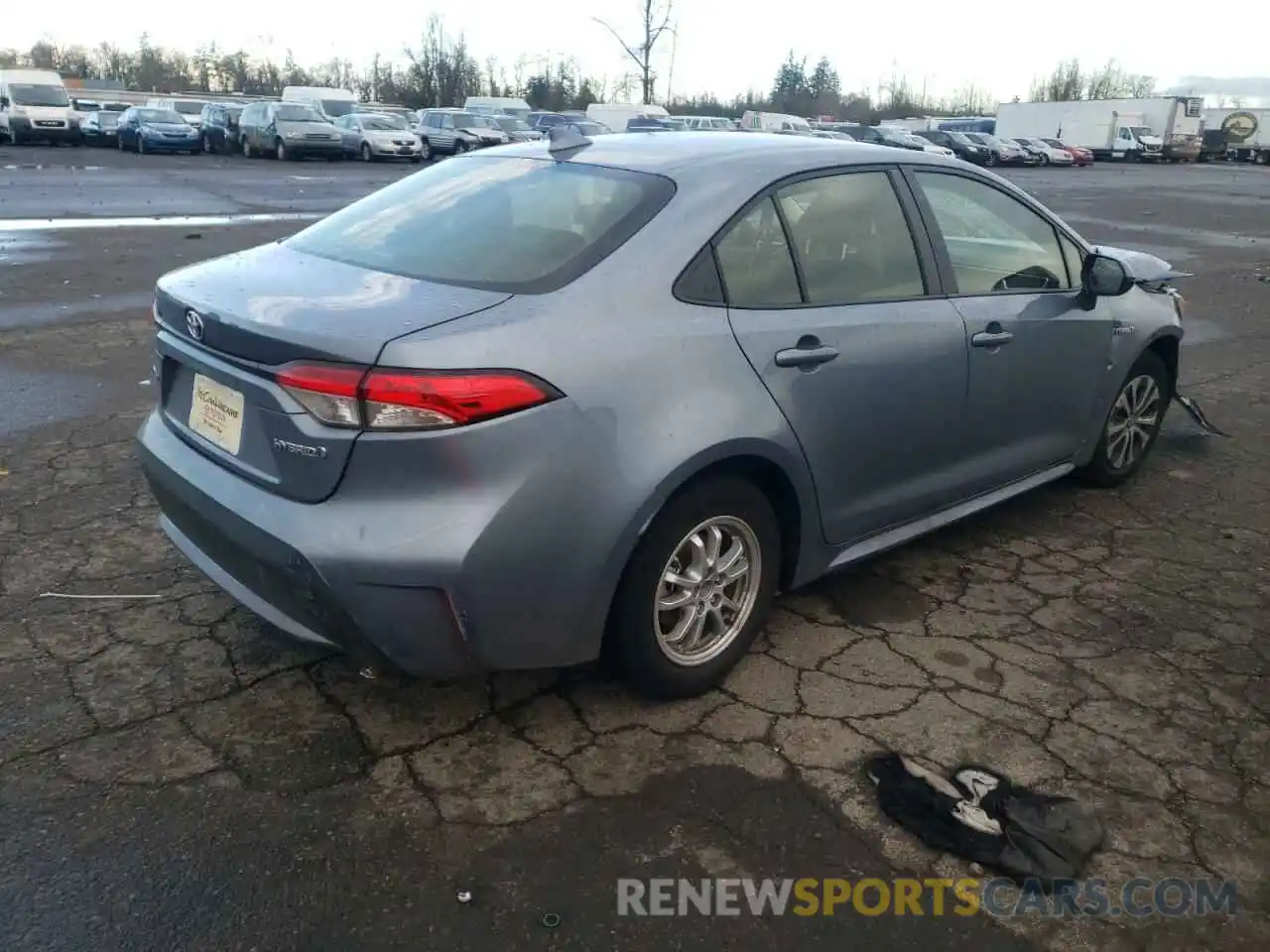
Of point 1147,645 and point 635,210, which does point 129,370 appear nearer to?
point 635,210

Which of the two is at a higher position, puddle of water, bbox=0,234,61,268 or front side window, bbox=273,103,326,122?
front side window, bbox=273,103,326,122

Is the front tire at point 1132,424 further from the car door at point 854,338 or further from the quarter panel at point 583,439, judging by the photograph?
the quarter panel at point 583,439

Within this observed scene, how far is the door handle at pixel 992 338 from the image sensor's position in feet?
12.4

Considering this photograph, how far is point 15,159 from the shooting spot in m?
27.5

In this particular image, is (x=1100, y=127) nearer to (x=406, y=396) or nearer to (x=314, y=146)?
(x=314, y=146)

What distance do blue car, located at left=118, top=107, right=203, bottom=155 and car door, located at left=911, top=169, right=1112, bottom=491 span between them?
33352 millimetres

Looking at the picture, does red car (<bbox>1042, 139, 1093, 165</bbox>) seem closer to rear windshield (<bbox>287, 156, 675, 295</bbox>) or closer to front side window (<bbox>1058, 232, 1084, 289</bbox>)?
front side window (<bbox>1058, 232, 1084, 289</bbox>)

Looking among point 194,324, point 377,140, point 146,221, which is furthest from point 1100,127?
point 194,324

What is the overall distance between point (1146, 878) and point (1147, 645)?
129 centimetres

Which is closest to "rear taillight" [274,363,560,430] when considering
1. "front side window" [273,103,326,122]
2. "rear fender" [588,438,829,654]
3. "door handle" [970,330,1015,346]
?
"rear fender" [588,438,829,654]

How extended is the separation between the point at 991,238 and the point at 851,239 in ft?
3.11

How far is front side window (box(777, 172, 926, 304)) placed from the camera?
3.34 meters

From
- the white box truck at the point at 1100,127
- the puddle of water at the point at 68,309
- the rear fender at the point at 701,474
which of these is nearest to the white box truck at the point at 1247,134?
the white box truck at the point at 1100,127

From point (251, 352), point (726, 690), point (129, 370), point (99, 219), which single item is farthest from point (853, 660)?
point (99, 219)
